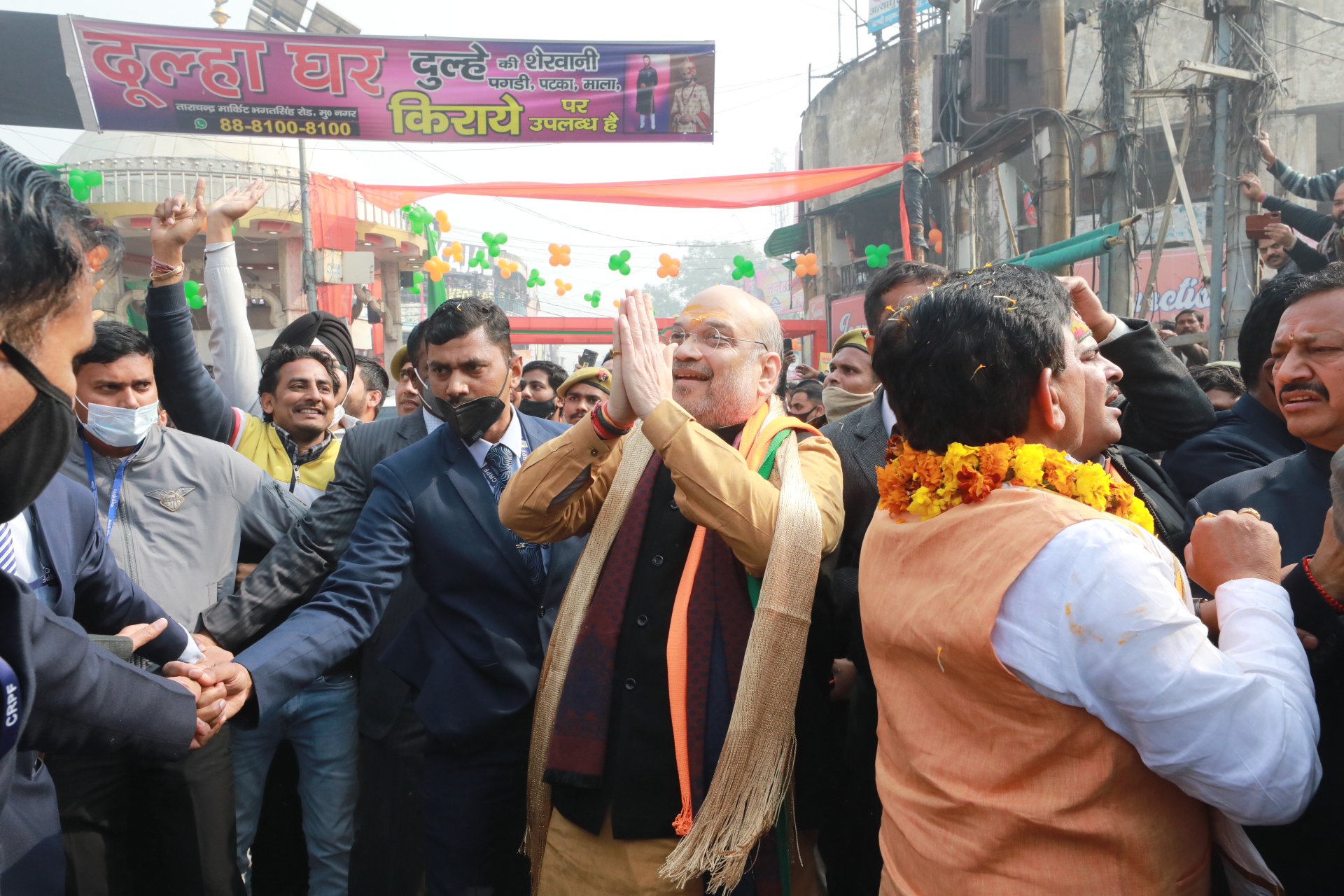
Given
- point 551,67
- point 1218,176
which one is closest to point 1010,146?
point 1218,176

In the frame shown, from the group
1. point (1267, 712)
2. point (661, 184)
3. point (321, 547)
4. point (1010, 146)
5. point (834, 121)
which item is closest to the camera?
point (1267, 712)

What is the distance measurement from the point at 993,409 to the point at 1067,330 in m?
0.22

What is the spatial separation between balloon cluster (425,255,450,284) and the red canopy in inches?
107

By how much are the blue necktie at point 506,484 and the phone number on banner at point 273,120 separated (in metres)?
8.43

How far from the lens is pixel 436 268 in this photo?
45.9 ft

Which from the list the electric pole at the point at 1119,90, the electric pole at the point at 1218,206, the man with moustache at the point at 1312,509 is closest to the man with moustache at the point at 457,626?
the man with moustache at the point at 1312,509

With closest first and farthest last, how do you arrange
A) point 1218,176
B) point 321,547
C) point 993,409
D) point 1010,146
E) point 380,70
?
point 993,409 < point 321,547 < point 1218,176 < point 380,70 < point 1010,146

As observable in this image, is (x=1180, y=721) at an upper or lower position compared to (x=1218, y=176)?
lower

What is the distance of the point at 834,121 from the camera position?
2459 centimetres

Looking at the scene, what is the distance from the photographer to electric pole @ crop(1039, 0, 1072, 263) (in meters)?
9.55

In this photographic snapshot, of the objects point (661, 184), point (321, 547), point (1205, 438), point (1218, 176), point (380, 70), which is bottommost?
point (321, 547)

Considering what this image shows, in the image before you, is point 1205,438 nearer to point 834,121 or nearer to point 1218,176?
point 1218,176

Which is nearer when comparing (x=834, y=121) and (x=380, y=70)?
(x=380, y=70)

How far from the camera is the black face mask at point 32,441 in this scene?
1.17 m
